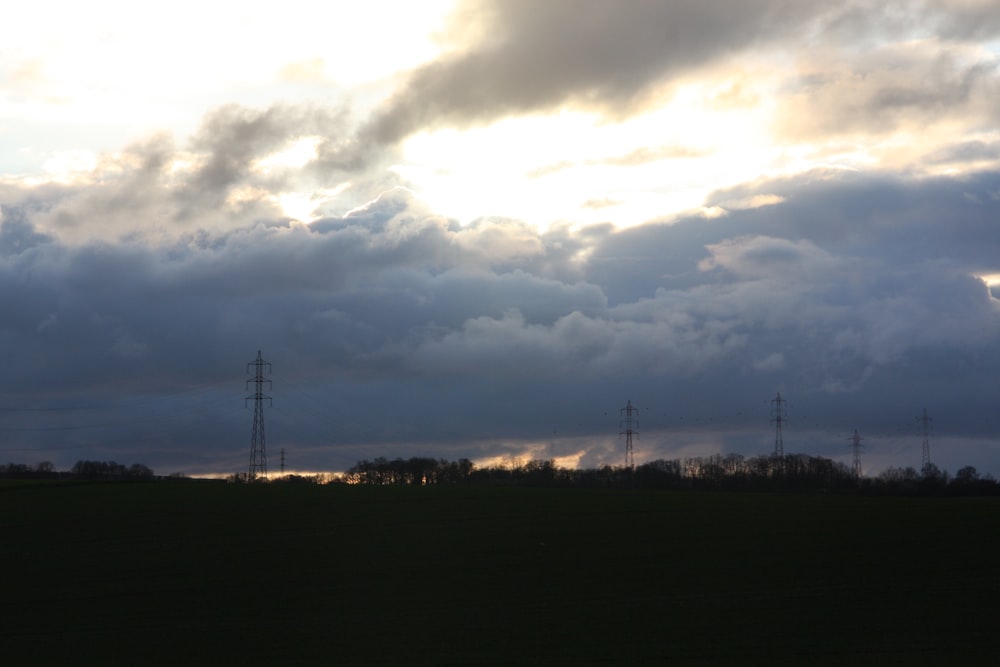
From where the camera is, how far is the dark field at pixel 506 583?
36.5 meters

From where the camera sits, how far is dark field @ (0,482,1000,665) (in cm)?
3653

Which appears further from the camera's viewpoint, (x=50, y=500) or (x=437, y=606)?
(x=50, y=500)

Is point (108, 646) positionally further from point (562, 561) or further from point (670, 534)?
point (670, 534)

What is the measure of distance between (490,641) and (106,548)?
3539 centimetres

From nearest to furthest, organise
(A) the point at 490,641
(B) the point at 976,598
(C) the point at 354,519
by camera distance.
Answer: (A) the point at 490,641 → (B) the point at 976,598 → (C) the point at 354,519

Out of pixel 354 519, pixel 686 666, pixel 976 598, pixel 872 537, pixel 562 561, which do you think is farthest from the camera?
pixel 354 519

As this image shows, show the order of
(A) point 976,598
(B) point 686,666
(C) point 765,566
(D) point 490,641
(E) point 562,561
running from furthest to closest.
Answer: (E) point 562,561 < (C) point 765,566 < (A) point 976,598 < (D) point 490,641 < (B) point 686,666

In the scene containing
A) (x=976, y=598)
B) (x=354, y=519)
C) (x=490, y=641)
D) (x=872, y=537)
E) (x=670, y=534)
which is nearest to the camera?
(x=490, y=641)

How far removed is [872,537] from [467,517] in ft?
91.1

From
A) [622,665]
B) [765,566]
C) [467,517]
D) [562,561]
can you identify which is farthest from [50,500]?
[622,665]

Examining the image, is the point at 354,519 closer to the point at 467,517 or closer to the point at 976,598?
the point at 467,517

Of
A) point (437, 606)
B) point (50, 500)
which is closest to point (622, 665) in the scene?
point (437, 606)

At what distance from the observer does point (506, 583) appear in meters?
49.7

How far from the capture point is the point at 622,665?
1305 inches
